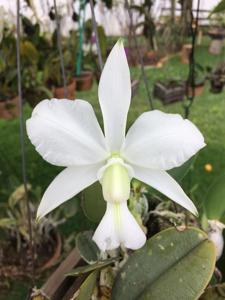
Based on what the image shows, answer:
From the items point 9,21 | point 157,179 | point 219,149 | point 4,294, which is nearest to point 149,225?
point 157,179

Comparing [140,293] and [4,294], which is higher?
[140,293]

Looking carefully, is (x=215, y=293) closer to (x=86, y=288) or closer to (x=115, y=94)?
(x=86, y=288)

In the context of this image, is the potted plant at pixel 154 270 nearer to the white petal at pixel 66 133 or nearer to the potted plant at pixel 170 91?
the white petal at pixel 66 133

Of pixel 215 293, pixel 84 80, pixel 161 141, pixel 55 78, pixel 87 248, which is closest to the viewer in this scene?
pixel 161 141

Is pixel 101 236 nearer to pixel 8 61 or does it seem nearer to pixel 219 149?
pixel 8 61

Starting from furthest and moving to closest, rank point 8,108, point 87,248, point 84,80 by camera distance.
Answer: point 84,80, point 8,108, point 87,248

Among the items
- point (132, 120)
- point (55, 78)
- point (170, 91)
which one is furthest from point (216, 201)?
point (170, 91)
